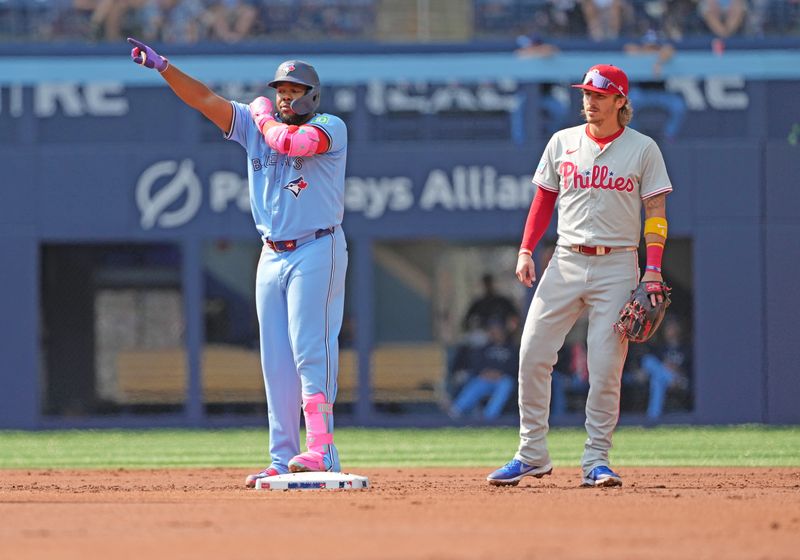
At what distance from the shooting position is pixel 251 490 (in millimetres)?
7422

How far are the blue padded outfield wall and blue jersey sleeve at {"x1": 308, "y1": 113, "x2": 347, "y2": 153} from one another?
8.14 m

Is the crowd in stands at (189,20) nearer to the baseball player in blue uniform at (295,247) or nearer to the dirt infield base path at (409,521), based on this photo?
the baseball player in blue uniform at (295,247)

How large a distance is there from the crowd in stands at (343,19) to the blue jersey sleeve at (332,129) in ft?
29.3

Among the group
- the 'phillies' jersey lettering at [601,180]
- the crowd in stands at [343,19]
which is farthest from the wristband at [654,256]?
the crowd in stands at [343,19]

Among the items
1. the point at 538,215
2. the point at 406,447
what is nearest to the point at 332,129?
the point at 538,215

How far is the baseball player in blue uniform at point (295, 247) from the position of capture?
759cm

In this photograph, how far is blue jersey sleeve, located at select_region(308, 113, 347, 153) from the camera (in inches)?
297

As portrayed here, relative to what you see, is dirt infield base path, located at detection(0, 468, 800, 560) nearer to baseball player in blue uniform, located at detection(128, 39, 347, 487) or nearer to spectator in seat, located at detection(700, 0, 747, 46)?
baseball player in blue uniform, located at detection(128, 39, 347, 487)

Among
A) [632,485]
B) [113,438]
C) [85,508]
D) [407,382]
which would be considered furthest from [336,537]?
[407,382]

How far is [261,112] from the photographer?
7.69 m

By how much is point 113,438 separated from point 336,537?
9.58 metres

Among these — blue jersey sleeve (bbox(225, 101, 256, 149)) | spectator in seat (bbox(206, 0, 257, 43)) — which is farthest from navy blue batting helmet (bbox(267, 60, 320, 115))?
spectator in seat (bbox(206, 0, 257, 43))

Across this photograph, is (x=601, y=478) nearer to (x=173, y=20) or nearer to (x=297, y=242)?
(x=297, y=242)

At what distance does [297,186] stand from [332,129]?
33 centimetres
